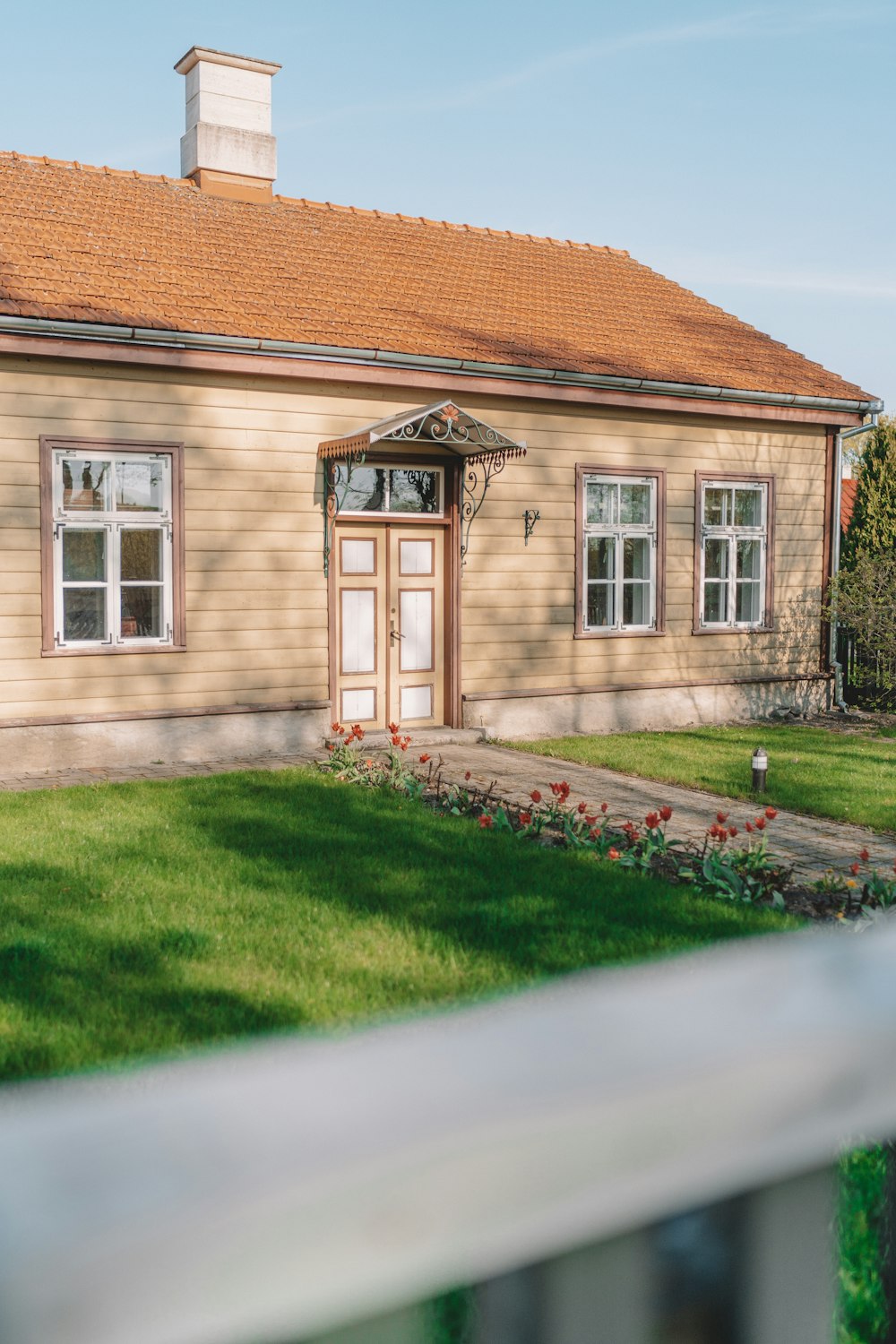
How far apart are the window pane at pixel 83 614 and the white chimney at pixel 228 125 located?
6203mm

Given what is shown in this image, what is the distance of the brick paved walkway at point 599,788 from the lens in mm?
8070

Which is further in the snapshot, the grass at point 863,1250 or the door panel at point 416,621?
the door panel at point 416,621

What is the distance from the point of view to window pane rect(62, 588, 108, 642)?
11.1m

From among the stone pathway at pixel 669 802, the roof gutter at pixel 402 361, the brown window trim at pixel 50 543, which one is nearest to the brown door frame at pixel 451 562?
the stone pathway at pixel 669 802

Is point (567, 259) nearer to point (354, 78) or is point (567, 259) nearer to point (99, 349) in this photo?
point (354, 78)

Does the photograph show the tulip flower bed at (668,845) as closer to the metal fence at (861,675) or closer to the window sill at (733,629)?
the window sill at (733,629)

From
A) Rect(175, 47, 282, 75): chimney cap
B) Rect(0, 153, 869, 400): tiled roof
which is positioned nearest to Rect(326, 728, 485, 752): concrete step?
Rect(0, 153, 869, 400): tiled roof

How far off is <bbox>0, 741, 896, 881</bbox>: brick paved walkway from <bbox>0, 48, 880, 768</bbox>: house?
0.47 metres

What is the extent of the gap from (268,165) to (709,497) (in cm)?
663

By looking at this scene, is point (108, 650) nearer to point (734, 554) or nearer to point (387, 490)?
point (387, 490)

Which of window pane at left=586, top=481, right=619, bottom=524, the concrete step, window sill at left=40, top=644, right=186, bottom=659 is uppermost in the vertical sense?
window pane at left=586, top=481, right=619, bottom=524

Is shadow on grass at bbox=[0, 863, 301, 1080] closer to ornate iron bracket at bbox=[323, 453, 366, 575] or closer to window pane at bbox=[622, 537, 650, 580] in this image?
ornate iron bracket at bbox=[323, 453, 366, 575]

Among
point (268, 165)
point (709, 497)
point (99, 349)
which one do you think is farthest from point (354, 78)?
point (709, 497)

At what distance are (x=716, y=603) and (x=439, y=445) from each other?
431cm
